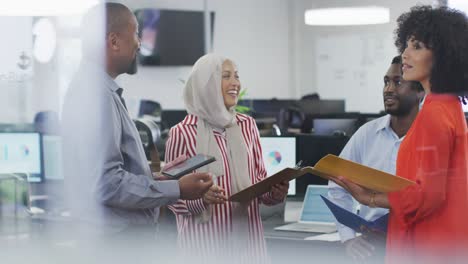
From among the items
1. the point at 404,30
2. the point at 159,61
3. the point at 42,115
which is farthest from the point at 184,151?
the point at 159,61

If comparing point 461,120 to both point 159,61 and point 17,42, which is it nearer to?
point 17,42

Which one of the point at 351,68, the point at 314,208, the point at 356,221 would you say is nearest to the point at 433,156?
the point at 356,221

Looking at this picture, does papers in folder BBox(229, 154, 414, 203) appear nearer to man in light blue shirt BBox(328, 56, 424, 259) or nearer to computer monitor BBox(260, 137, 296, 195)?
man in light blue shirt BBox(328, 56, 424, 259)

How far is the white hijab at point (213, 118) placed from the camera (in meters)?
2.21

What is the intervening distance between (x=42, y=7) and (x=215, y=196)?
896 millimetres

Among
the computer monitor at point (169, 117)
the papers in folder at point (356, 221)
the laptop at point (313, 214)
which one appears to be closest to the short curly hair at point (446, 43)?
the papers in folder at point (356, 221)

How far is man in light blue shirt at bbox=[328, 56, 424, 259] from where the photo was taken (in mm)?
1855

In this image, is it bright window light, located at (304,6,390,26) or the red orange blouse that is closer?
the red orange blouse

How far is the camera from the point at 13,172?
134 cm

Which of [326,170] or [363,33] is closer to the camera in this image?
[326,170]

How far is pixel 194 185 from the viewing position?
176cm

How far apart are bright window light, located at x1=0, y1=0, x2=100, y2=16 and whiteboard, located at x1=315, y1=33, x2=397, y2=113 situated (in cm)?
758

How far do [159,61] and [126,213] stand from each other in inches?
270

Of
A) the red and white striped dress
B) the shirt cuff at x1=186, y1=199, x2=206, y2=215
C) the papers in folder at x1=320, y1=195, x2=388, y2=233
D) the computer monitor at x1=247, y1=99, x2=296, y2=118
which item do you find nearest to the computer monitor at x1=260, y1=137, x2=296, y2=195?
the red and white striped dress
